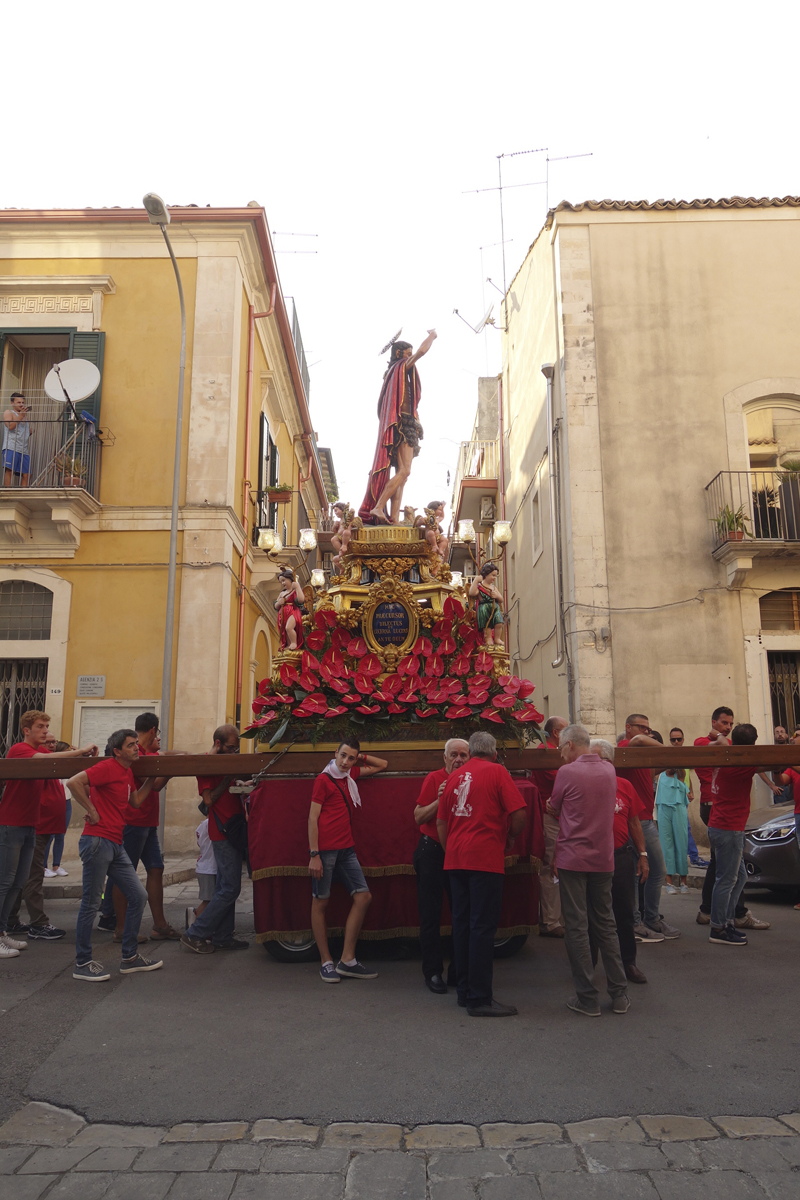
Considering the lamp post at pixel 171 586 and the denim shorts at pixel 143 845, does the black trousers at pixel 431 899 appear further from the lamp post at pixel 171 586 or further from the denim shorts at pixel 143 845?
the lamp post at pixel 171 586

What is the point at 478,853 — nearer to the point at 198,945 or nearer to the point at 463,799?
the point at 463,799

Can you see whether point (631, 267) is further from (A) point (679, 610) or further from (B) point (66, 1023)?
(B) point (66, 1023)

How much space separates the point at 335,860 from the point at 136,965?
1621 millimetres

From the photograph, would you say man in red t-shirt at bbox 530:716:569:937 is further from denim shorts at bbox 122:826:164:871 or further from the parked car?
denim shorts at bbox 122:826:164:871

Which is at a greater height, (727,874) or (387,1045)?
(727,874)

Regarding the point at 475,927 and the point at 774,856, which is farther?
the point at 774,856

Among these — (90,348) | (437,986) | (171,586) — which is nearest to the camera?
(437,986)

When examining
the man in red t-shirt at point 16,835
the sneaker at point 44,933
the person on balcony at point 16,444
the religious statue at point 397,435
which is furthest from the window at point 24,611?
the man in red t-shirt at point 16,835

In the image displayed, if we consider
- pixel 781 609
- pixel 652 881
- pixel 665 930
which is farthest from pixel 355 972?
pixel 781 609

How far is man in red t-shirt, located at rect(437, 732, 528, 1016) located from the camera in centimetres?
530

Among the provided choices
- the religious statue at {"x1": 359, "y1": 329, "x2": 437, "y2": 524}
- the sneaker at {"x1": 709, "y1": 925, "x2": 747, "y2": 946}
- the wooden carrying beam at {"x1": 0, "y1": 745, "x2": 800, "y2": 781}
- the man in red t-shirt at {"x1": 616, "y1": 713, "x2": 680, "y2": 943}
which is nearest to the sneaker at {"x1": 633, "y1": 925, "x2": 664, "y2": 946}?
the man in red t-shirt at {"x1": 616, "y1": 713, "x2": 680, "y2": 943}

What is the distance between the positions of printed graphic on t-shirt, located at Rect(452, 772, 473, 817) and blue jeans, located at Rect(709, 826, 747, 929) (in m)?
2.69

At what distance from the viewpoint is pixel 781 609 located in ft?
49.3

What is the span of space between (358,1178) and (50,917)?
630 centimetres
